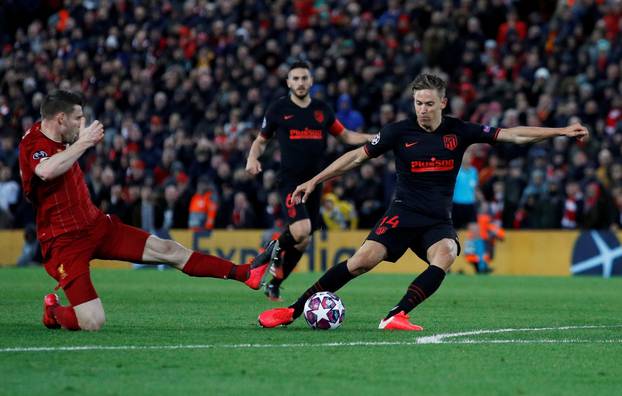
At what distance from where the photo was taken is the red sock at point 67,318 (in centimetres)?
965

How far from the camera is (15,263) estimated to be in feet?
82.5

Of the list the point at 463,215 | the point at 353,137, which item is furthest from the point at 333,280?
the point at 463,215

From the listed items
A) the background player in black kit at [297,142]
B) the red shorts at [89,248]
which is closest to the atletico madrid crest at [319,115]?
the background player in black kit at [297,142]

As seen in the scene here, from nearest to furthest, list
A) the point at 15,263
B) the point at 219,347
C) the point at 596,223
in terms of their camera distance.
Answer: the point at 219,347 < the point at 596,223 < the point at 15,263

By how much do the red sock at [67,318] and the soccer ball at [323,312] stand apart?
1775 millimetres

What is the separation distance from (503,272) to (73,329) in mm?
13916

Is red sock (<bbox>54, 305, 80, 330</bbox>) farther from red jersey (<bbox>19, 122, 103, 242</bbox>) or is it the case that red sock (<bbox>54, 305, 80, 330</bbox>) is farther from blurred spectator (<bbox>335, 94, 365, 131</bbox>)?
blurred spectator (<bbox>335, 94, 365, 131</bbox>)

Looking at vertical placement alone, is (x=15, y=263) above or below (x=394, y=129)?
below

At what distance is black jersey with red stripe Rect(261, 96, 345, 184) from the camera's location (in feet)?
45.8

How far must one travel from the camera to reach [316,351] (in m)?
8.39

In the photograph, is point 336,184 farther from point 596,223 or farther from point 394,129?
point 394,129

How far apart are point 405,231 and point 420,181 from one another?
16.8 inches

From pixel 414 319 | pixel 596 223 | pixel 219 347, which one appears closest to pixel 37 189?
pixel 219 347

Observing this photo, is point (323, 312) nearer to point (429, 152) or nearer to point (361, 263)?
point (361, 263)
